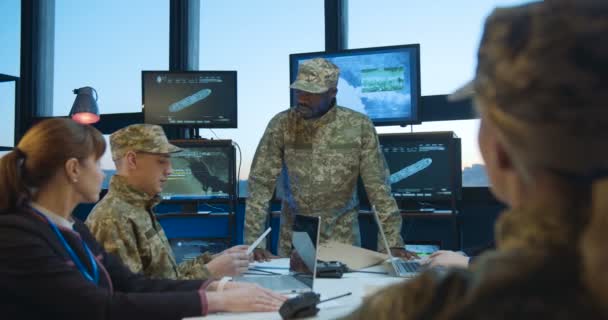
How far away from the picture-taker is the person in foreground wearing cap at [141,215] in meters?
1.84

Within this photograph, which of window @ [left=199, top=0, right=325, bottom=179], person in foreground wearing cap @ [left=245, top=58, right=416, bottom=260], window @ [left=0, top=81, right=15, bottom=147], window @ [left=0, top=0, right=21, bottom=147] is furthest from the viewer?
window @ [left=0, top=0, right=21, bottom=147]

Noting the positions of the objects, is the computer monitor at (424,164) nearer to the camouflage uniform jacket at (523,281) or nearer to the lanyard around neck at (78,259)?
the lanyard around neck at (78,259)

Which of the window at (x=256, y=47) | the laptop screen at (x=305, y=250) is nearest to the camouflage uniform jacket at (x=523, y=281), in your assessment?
the laptop screen at (x=305, y=250)

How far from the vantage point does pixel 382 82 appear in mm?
3375

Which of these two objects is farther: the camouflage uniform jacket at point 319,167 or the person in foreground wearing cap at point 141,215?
the camouflage uniform jacket at point 319,167

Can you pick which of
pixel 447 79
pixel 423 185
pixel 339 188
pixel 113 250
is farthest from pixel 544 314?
pixel 447 79

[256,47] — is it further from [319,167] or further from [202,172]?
[319,167]

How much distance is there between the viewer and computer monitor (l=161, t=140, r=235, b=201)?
354 cm

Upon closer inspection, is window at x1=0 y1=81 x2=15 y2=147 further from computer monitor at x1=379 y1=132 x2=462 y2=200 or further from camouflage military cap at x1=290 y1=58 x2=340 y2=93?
computer monitor at x1=379 y1=132 x2=462 y2=200

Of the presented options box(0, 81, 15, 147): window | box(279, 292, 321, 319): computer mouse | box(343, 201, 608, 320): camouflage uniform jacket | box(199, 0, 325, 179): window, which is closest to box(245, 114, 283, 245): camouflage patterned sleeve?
box(199, 0, 325, 179): window

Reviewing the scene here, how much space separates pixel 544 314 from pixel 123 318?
119 cm

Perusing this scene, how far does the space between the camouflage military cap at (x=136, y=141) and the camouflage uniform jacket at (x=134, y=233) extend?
10 cm

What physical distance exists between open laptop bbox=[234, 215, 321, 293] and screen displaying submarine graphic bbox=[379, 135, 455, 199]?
132 cm

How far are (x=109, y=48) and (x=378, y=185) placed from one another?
3229 millimetres
